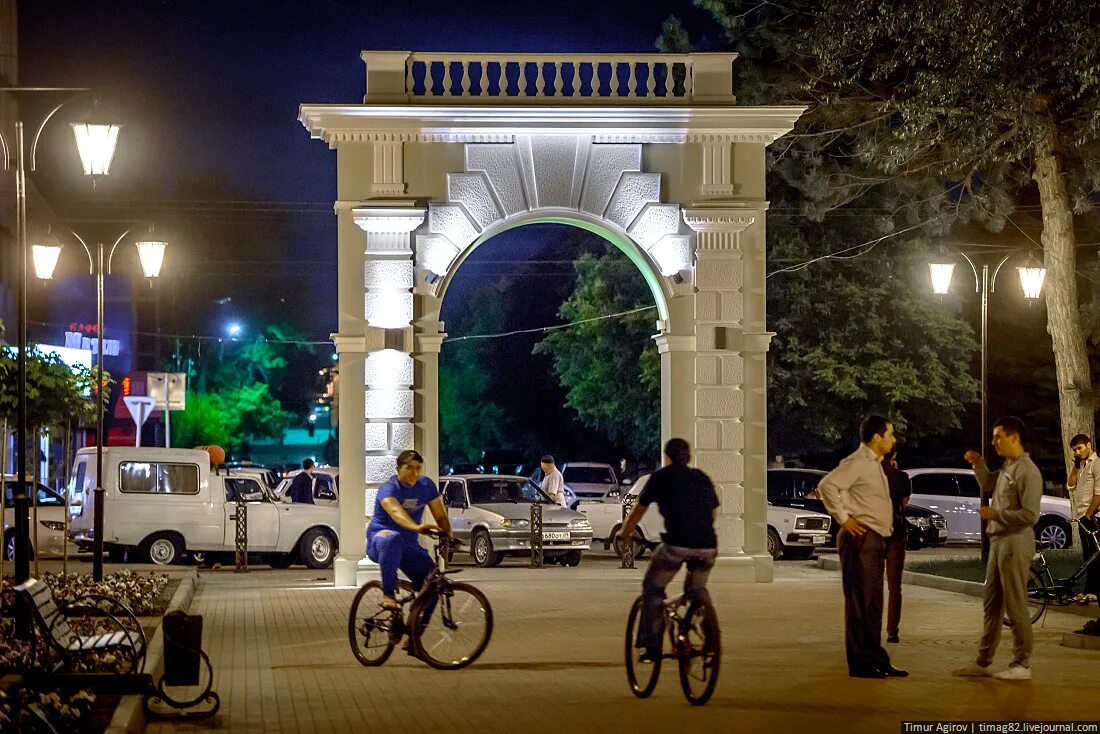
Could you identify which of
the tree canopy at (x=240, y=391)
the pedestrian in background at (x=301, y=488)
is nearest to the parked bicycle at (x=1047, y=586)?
the pedestrian in background at (x=301, y=488)

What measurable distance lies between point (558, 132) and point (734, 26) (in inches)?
526

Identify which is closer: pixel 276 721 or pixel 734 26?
pixel 276 721

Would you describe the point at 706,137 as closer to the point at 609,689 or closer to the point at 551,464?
the point at 551,464

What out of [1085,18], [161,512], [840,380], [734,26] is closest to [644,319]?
[840,380]

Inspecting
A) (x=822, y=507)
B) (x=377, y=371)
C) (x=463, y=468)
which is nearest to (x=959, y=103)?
(x=377, y=371)

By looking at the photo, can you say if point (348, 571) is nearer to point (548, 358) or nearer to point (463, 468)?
point (548, 358)

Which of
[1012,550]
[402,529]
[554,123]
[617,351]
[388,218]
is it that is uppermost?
[554,123]

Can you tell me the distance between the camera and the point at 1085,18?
2342 centimetres

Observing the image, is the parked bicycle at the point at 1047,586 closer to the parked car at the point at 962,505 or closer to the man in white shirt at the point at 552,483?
the man in white shirt at the point at 552,483

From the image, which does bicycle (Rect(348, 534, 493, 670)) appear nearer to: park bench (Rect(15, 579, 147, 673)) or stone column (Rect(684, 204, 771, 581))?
park bench (Rect(15, 579, 147, 673))

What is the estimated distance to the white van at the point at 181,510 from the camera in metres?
28.6

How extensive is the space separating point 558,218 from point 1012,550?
1272 cm

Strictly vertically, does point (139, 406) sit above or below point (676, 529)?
above

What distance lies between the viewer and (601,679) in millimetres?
13258
